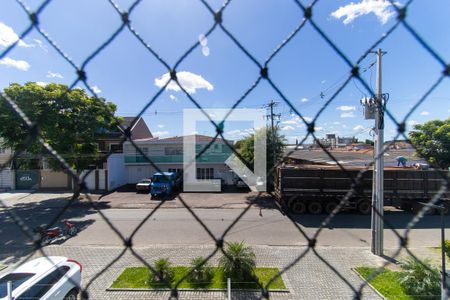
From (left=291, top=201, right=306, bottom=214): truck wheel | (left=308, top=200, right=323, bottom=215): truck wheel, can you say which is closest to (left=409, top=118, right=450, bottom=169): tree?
(left=308, top=200, right=323, bottom=215): truck wheel

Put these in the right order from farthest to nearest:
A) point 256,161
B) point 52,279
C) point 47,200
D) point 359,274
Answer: point 47,200
point 256,161
point 359,274
point 52,279

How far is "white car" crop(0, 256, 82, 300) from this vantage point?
3876 millimetres

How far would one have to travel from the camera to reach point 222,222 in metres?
10.4

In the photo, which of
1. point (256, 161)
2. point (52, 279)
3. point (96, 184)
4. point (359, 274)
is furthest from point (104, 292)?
point (96, 184)

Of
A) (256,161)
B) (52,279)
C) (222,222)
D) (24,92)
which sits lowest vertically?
(222,222)

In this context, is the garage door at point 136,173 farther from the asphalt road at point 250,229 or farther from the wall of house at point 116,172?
the asphalt road at point 250,229

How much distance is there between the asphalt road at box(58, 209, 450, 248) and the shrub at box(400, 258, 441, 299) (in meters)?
2.49

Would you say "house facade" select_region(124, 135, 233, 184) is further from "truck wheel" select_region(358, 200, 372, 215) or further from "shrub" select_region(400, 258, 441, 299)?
"shrub" select_region(400, 258, 441, 299)

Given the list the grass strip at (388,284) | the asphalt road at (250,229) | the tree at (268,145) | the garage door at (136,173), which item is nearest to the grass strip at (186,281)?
the asphalt road at (250,229)

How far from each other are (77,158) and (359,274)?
11.2m

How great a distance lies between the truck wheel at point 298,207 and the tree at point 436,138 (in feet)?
19.0

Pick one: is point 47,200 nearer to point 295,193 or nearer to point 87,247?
point 87,247

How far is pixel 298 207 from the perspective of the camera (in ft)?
37.1

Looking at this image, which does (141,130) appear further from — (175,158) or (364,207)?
(364,207)
